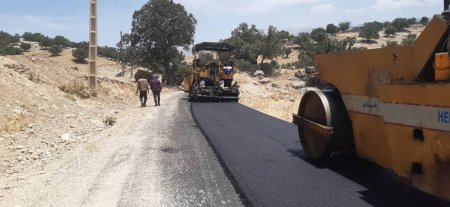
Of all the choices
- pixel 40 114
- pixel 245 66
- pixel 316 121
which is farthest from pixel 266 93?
pixel 316 121

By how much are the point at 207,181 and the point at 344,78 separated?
223cm

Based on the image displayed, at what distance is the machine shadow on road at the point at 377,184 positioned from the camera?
4.77 metres

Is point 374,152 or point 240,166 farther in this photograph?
point 240,166

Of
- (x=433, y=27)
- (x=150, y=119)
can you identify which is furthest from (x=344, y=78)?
(x=150, y=119)

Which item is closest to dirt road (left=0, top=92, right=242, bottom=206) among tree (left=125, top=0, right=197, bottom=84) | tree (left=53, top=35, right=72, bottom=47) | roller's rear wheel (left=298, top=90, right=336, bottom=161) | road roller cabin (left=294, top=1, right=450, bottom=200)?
roller's rear wheel (left=298, top=90, right=336, bottom=161)

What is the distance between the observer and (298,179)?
5.87 meters

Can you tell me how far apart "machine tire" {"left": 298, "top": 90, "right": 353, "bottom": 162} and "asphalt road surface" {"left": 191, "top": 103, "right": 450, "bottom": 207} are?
0.24 m

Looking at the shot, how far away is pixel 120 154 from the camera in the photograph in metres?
8.10

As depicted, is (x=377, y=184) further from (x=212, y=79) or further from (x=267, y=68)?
(x=267, y=68)

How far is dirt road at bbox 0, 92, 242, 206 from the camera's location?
537 cm

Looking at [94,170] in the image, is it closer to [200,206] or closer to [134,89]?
[200,206]

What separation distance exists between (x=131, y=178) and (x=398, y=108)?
3.71m

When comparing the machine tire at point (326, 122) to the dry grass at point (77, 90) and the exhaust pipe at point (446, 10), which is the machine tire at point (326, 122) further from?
the dry grass at point (77, 90)

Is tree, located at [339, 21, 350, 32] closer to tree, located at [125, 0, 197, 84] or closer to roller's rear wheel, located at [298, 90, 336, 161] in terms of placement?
tree, located at [125, 0, 197, 84]
